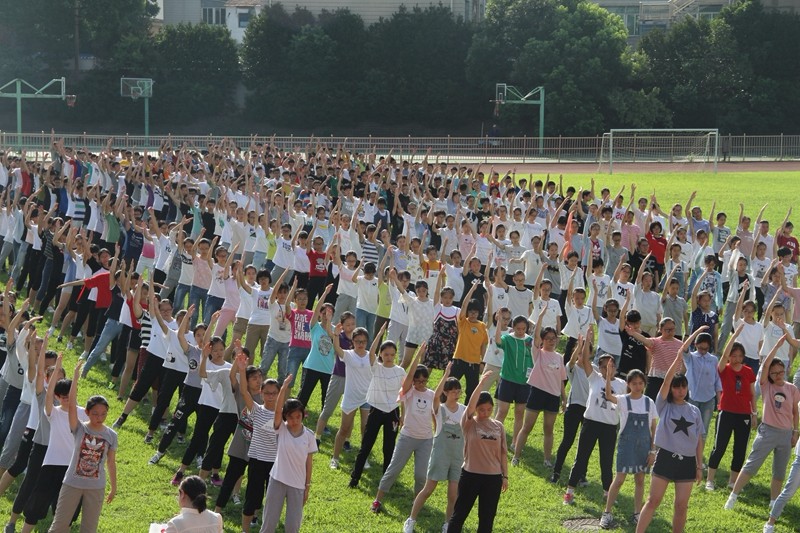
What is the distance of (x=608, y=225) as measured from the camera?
19578 mm

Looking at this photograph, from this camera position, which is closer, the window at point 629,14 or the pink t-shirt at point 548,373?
the pink t-shirt at point 548,373

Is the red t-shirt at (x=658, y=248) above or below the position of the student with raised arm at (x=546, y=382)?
above

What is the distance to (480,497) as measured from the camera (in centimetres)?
997

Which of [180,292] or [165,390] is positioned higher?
[180,292]

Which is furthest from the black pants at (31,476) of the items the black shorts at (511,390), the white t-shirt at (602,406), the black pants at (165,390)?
the white t-shirt at (602,406)

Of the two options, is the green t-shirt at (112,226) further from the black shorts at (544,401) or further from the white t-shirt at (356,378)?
the black shorts at (544,401)

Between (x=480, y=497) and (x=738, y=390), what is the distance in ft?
11.5

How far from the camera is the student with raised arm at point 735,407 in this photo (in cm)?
1194

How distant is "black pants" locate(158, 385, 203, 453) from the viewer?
12.1 metres

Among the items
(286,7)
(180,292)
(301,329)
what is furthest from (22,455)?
(286,7)

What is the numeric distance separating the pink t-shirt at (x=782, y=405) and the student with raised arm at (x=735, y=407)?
0.47m

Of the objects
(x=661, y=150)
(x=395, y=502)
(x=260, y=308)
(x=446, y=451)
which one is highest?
(x=661, y=150)

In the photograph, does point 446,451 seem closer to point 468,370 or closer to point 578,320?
point 468,370

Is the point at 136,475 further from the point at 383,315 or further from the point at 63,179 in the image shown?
the point at 63,179
